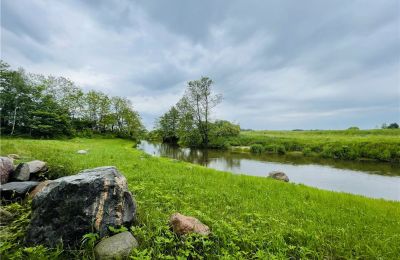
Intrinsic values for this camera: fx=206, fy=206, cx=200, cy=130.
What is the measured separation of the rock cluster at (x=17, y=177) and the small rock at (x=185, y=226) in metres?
4.80

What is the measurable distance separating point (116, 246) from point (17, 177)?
5730 millimetres

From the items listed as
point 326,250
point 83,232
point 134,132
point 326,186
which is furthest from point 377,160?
point 134,132

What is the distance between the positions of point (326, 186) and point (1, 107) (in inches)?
1705

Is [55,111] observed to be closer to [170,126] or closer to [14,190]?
[170,126]

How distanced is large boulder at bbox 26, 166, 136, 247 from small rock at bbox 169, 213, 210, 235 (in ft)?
3.48

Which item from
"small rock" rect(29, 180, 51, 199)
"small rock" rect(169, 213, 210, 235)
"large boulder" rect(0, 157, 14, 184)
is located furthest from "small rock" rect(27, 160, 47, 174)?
"small rock" rect(169, 213, 210, 235)

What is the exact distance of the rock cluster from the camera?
19.2 ft

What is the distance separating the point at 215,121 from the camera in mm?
43438

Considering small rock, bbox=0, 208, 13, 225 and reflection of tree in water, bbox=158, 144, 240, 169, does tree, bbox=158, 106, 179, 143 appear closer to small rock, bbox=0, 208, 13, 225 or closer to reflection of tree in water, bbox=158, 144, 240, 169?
reflection of tree in water, bbox=158, 144, 240, 169

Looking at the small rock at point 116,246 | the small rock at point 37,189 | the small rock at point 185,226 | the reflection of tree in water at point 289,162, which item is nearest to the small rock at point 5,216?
the small rock at point 37,189

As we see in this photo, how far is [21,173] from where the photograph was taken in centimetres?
701

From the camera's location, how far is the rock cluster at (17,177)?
5.86 m

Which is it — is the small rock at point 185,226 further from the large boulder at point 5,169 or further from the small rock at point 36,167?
the small rock at point 36,167

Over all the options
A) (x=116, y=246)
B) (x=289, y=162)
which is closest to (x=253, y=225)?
(x=116, y=246)
